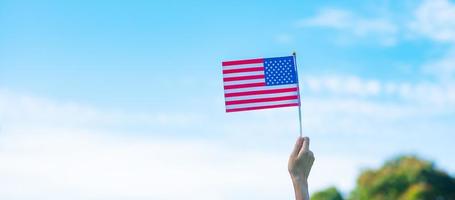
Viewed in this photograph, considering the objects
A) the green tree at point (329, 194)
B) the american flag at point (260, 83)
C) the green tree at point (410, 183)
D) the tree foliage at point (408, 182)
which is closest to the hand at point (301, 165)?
the american flag at point (260, 83)

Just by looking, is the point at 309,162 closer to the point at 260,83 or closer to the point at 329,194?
the point at 260,83

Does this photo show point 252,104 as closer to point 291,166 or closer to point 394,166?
point 291,166

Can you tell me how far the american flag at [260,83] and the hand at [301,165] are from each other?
3.33 metres

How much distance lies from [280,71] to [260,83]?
0.39 meters

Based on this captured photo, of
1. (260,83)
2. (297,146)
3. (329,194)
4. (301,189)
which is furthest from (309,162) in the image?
(329,194)

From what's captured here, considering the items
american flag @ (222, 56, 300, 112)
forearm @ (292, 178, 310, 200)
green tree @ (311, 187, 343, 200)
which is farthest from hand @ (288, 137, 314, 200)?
green tree @ (311, 187, 343, 200)

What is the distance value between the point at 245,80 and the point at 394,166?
249 ft

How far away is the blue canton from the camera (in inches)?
483

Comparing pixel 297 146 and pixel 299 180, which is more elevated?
pixel 297 146

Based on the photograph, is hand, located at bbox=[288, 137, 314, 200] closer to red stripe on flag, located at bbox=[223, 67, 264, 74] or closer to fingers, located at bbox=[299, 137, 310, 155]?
fingers, located at bbox=[299, 137, 310, 155]

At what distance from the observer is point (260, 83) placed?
40.6 ft

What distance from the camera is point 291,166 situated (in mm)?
8594

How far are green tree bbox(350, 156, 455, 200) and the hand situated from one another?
75.3m

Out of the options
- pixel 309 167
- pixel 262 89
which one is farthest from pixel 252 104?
pixel 309 167
